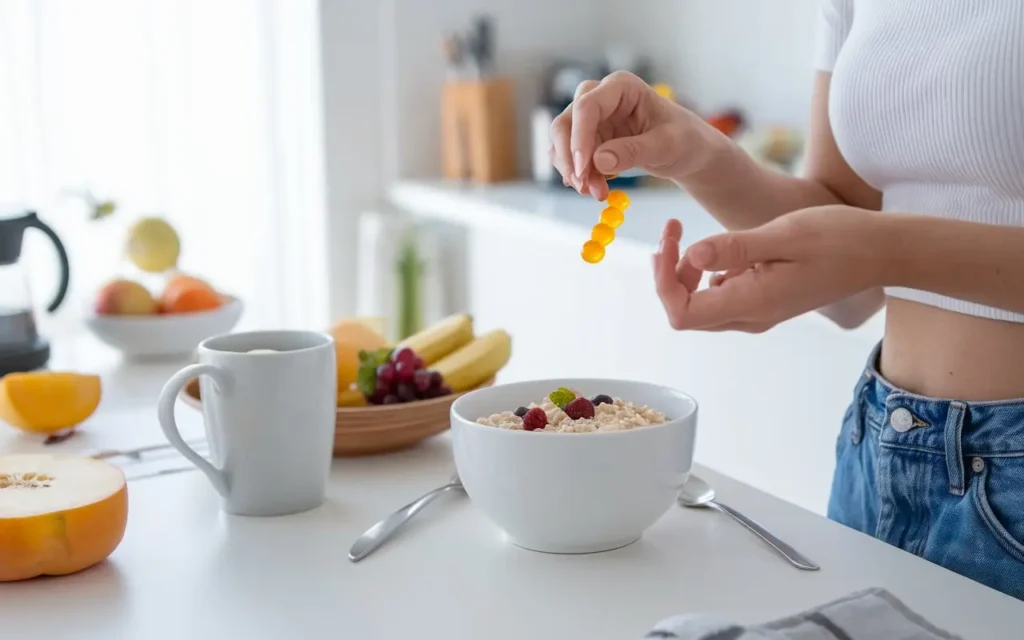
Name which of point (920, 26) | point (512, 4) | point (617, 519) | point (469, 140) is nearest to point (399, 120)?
point (469, 140)

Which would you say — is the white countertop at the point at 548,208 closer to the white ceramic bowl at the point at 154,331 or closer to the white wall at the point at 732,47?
the white wall at the point at 732,47

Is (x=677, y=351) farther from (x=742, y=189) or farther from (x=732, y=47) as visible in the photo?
(x=742, y=189)

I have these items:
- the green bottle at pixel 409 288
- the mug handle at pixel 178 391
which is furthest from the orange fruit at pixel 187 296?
the green bottle at pixel 409 288

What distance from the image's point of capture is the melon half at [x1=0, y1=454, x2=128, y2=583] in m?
0.74

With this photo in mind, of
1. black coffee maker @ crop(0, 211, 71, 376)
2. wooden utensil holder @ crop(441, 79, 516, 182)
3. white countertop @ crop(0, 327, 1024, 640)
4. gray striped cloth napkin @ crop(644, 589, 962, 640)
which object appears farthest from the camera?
wooden utensil holder @ crop(441, 79, 516, 182)

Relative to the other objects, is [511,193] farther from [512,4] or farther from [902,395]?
[902,395]

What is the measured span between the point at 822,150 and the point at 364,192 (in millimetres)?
1969

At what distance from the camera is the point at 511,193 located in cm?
274

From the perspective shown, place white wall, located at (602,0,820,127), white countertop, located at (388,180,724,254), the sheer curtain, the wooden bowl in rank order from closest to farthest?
the wooden bowl → white countertop, located at (388,180,724,254) → white wall, located at (602,0,820,127) → the sheer curtain

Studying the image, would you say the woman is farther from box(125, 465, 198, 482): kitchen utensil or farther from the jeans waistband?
box(125, 465, 198, 482): kitchen utensil

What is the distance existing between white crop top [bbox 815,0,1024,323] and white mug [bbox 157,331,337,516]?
20.4 inches

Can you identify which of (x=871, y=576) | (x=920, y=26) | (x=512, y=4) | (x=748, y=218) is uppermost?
(x=512, y=4)

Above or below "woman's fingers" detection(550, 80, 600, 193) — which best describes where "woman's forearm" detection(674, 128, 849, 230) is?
below

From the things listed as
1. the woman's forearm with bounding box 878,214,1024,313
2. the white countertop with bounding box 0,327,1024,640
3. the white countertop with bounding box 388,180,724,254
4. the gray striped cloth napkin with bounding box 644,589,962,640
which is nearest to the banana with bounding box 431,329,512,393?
the white countertop with bounding box 0,327,1024,640
